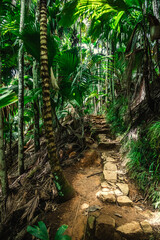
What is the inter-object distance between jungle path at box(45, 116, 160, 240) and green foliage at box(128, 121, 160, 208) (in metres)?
0.16

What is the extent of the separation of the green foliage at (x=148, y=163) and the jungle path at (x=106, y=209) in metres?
0.16

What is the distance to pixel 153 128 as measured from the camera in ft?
6.45

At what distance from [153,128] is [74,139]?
2138 millimetres

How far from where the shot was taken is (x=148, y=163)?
2.03 m

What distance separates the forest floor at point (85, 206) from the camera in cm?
136

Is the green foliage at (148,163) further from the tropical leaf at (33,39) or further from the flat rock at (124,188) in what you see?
the tropical leaf at (33,39)

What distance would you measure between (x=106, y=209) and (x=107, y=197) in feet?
0.56

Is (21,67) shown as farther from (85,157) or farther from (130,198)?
(130,198)

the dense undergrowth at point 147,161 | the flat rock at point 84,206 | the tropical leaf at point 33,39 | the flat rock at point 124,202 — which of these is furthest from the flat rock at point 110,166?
the tropical leaf at point 33,39

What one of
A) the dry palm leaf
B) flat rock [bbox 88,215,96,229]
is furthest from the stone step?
the dry palm leaf

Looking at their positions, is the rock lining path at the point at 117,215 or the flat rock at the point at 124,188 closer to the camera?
the rock lining path at the point at 117,215

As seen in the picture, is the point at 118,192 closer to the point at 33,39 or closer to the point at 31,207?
the point at 31,207

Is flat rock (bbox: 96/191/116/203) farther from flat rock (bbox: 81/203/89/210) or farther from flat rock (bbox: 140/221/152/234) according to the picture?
flat rock (bbox: 140/221/152/234)

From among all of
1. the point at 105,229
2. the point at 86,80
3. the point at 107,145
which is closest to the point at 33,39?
the point at 86,80
